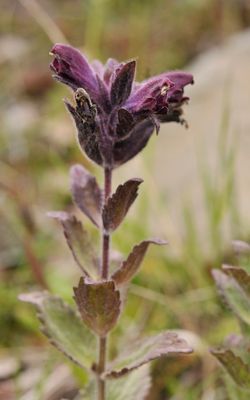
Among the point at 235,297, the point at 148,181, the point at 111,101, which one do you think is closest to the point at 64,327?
the point at 235,297

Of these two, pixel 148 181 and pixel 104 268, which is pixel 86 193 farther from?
pixel 148 181

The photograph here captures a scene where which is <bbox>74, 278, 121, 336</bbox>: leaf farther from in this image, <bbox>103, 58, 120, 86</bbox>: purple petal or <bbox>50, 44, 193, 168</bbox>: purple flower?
<bbox>103, 58, 120, 86</bbox>: purple petal

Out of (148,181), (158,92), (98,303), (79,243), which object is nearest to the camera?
(158,92)

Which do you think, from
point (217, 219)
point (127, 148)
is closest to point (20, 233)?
point (217, 219)

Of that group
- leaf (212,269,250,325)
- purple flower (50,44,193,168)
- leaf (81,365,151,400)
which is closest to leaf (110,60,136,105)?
purple flower (50,44,193,168)

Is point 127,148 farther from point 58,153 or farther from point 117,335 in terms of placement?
point 58,153
